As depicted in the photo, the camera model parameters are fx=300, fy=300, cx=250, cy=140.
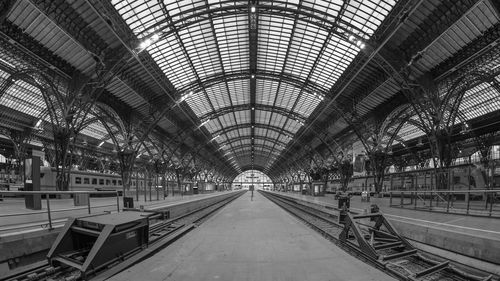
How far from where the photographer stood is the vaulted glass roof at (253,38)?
26750 millimetres

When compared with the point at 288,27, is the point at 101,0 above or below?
below

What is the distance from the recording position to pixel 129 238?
314 inches

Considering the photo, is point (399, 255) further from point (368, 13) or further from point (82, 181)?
point (82, 181)

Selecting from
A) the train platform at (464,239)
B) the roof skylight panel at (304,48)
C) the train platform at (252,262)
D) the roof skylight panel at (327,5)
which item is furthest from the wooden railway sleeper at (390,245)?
the roof skylight panel at (304,48)

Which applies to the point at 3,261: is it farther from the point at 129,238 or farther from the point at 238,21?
the point at 238,21

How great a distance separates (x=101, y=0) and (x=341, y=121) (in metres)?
37.5

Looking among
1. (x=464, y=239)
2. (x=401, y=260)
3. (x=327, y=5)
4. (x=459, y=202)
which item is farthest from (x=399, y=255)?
(x=327, y=5)

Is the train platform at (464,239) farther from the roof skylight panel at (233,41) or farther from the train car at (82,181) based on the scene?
the train car at (82,181)

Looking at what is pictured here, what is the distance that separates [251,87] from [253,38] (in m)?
13.5

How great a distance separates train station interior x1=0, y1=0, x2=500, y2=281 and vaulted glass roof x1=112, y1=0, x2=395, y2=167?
0.21m

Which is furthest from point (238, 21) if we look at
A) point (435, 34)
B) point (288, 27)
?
point (435, 34)

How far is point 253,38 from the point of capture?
36.8 meters

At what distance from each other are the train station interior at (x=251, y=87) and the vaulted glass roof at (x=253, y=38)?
209 millimetres

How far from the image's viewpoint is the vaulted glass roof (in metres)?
26.8
